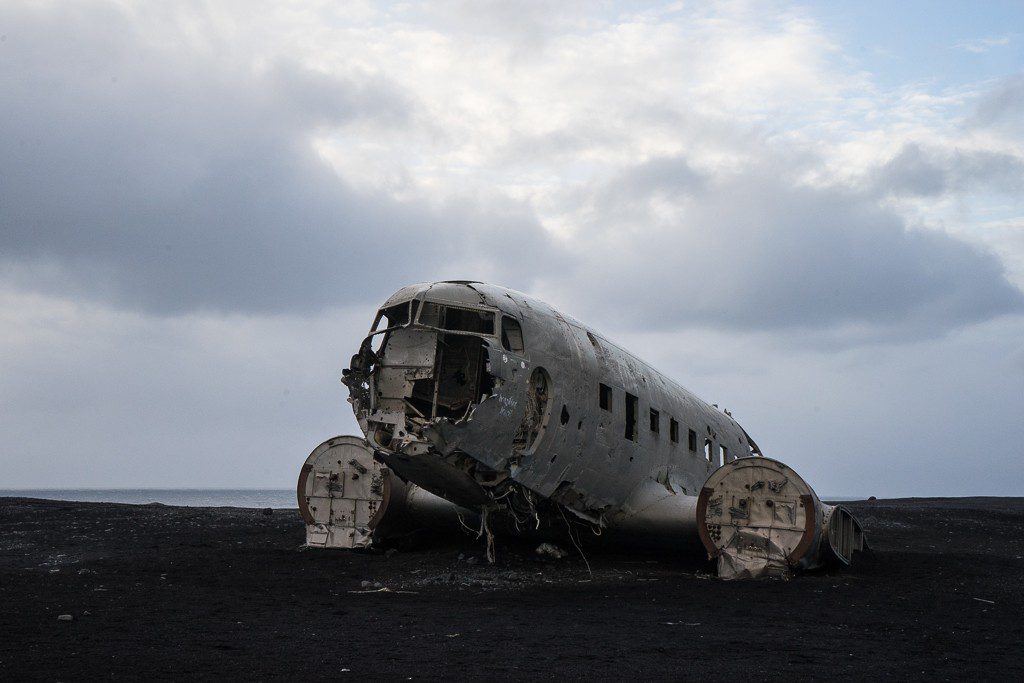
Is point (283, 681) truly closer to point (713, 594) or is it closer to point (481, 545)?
point (713, 594)

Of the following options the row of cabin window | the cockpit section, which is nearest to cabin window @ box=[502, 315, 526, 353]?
the cockpit section

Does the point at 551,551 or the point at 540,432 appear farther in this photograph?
the point at 551,551

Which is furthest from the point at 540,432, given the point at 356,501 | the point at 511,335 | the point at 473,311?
the point at 356,501

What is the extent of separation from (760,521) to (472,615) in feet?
19.7

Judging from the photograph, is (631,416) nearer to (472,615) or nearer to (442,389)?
(442,389)

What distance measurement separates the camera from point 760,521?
15945mm

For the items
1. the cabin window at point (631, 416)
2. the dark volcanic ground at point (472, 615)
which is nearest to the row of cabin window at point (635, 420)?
the cabin window at point (631, 416)

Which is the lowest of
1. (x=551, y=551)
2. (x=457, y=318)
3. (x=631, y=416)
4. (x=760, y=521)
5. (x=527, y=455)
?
(x=551, y=551)

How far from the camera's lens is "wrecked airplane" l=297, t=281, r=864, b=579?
1377 centimetres

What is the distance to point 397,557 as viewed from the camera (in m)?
17.9

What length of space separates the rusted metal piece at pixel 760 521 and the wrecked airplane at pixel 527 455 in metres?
0.02

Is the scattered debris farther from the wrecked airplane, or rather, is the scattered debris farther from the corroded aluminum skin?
the corroded aluminum skin

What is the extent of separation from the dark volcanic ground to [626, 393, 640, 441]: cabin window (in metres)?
2.49

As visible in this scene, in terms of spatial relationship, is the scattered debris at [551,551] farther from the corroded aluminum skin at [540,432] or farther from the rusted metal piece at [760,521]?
the rusted metal piece at [760,521]
